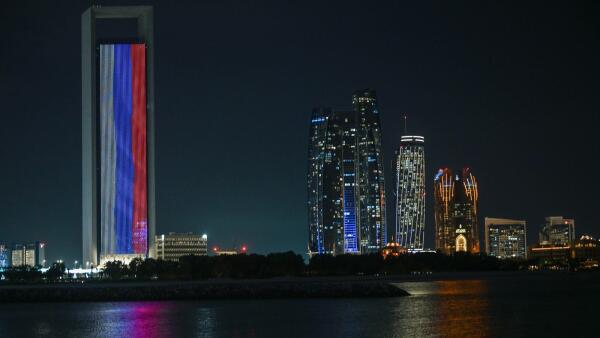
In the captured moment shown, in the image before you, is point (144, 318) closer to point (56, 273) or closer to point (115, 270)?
point (115, 270)

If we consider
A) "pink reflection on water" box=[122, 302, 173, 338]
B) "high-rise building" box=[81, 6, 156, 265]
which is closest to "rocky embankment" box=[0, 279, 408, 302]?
"pink reflection on water" box=[122, 302, 173, 338]

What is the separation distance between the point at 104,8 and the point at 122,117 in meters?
17.5

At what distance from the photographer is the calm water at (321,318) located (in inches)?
2229

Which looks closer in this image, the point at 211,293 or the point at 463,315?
the point at 463,315

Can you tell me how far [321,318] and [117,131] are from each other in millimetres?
105946

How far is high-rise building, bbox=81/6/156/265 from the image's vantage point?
538 feet

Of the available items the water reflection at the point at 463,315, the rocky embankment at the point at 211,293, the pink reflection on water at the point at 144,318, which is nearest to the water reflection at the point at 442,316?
the water reflection at the point at 463,315

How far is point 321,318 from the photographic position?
6662 centimetres

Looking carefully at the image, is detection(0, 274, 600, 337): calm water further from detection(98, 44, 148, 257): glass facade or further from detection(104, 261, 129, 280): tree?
detection(98, 44, 148, 257): glass facade

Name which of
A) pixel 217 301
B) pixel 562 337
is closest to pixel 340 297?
pixel 217 301

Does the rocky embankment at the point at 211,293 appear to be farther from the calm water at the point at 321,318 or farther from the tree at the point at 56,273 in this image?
the tree at the point at 56,273

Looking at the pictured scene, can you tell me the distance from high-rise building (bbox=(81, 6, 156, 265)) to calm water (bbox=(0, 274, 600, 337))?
7641 cm

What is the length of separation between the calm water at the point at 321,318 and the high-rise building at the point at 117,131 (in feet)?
251

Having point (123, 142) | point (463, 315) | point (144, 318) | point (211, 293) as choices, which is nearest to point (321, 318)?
point (463, 315)
